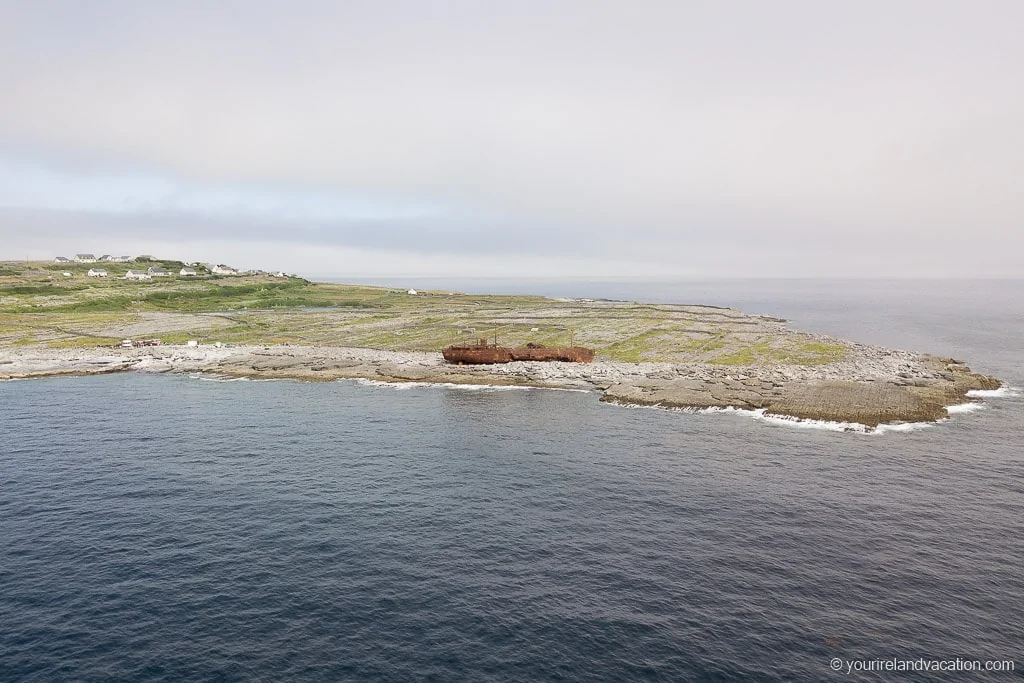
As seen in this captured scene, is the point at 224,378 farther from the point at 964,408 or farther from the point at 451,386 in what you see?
the point at 964,408

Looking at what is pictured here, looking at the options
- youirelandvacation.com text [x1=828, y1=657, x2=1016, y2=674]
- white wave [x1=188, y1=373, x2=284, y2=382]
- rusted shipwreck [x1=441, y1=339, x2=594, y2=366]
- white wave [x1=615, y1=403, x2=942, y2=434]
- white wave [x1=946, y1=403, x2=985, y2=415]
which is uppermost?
rusted shipwreck [x1=441, y1=339, x2=594, y2=366]

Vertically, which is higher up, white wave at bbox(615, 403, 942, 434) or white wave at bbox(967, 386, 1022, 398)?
white wave at bbox(967, 386, 1022, 398)

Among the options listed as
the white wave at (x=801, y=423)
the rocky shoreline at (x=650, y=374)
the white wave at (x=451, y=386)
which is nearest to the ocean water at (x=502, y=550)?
the white wave at (x=801, y=423)

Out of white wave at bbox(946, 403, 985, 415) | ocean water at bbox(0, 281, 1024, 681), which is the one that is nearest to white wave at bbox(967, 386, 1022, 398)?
white wave at bbox(946, 403, 985, 415)

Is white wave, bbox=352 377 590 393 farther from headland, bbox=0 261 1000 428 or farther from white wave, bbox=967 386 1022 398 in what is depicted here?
white wave, bbox=967 386 1022 398

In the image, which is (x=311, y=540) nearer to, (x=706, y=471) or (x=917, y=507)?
(x=706, y=471)

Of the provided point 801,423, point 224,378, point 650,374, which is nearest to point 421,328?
point 224,378

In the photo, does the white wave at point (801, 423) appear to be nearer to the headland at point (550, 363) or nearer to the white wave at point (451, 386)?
the headland at point (550, 363)

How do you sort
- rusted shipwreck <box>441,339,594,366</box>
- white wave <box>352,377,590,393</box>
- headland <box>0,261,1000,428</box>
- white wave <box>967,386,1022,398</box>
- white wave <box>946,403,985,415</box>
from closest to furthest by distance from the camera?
white wave <box>946,403,985,415</box> → headland <box>0,261,1000,428</box> → white wave <box>967,386,1022,398</box> → white wave <box>352,377,590,393</box> → rusted shipwreck <box>441,339,594,366</box>
